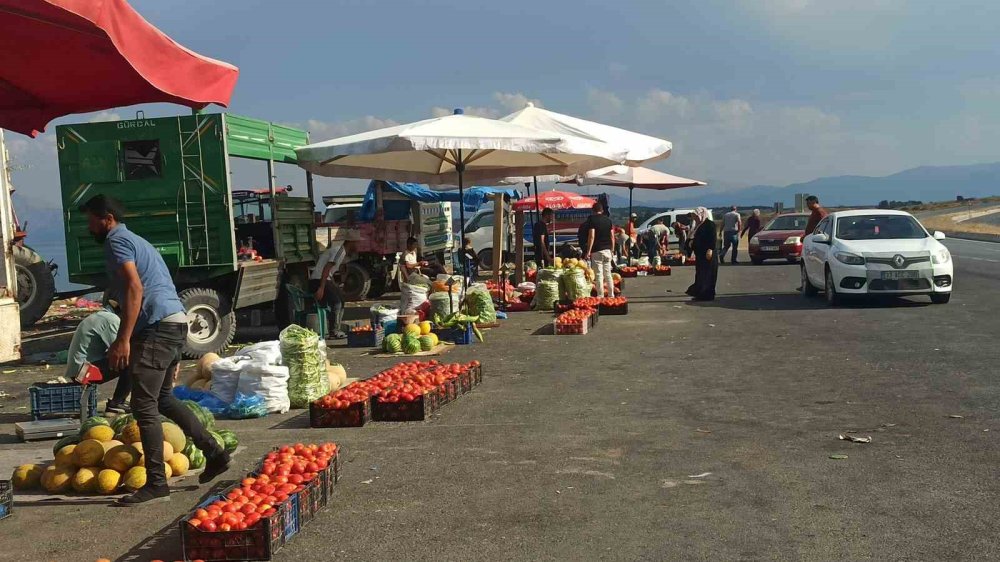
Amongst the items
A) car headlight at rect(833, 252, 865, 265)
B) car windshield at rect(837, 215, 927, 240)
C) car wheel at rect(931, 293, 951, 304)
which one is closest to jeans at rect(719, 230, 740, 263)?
car windshield at rect(837, 215, 927, 240)

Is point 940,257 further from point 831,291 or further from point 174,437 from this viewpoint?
point 174,437

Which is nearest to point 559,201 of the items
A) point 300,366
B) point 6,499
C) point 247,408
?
point 300,366

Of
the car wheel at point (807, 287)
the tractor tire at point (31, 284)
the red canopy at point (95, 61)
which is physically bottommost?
the car wheel at point (807, 287)

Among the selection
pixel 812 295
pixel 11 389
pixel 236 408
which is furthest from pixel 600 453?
pixel 812 295

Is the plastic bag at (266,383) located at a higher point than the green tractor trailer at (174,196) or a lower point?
lower

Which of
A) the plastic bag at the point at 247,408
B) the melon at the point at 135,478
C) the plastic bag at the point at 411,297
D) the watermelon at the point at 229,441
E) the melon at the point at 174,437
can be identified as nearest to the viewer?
the melon at the point at 135,478

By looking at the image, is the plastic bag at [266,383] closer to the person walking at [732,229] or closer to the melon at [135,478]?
the melon at [135,478]

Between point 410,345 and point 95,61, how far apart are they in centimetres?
829

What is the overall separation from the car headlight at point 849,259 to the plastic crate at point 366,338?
8.24 m

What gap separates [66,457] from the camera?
6.58 m

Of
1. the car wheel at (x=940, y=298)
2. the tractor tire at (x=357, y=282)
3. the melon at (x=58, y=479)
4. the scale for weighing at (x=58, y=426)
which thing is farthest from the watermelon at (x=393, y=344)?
the car wheel at (x=940, y=298)

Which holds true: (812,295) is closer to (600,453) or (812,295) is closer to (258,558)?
(600,453)

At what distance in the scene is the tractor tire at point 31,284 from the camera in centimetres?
1714

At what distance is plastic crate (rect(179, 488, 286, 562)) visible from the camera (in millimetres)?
4832
